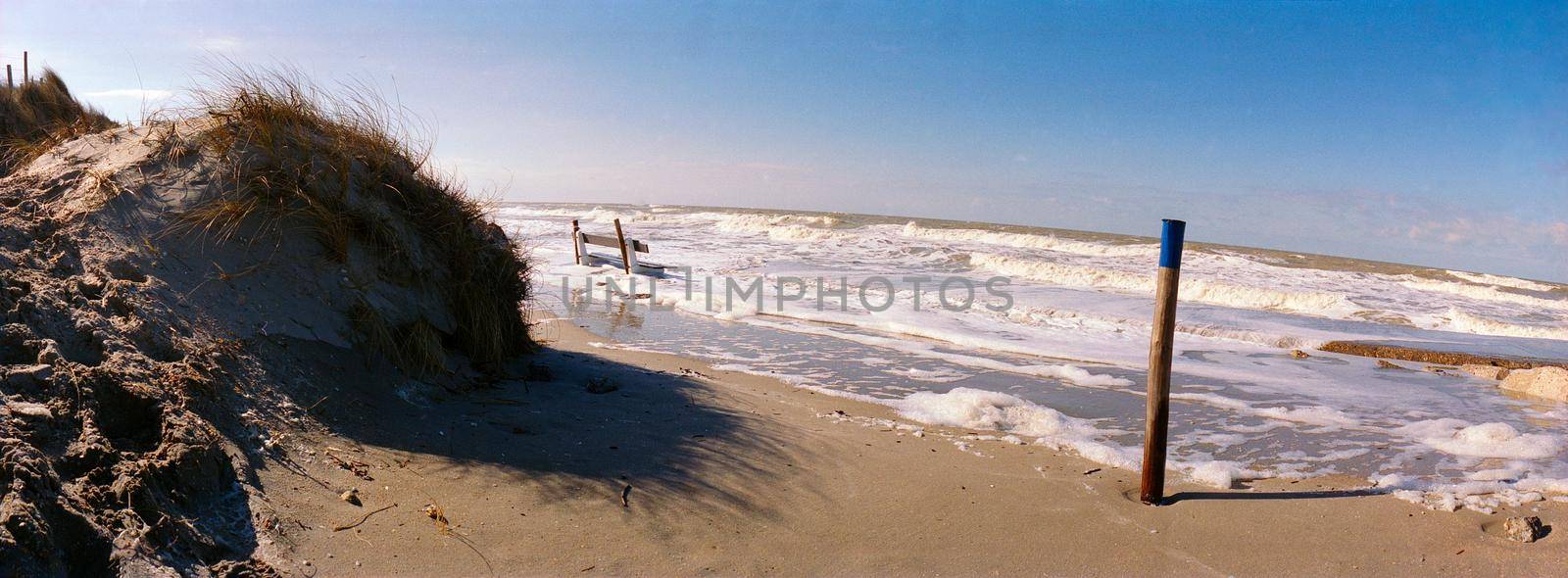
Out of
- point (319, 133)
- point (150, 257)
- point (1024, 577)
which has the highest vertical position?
point (319, 133)

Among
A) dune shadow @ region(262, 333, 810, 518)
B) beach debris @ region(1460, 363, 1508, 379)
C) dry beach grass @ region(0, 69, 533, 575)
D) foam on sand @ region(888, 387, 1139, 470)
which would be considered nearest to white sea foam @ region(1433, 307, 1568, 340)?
beach debris @ region(1460, 363, 1508, 379)

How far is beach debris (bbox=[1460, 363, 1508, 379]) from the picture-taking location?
893 cm

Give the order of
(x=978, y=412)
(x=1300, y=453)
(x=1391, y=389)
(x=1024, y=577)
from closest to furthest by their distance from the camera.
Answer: (x=1024, y=577)
(x=1300, y=453)
(x=978, y=412)
(x=1391, y=389)

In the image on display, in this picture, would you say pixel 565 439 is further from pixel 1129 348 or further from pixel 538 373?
pixel 1129 348

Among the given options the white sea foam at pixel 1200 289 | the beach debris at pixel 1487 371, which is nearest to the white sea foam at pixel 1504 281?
the white sea foam at pixel 1200 289

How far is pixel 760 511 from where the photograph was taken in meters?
4.04

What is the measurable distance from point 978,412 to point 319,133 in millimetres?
5469

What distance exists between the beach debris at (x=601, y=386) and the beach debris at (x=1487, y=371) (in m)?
9.99

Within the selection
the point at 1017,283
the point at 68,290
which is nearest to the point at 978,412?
the point at 68,290

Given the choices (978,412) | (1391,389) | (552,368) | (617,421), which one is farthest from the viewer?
(1391,389)

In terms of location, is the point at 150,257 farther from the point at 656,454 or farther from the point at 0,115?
the point at 0,115

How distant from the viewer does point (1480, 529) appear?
4172 millimetres

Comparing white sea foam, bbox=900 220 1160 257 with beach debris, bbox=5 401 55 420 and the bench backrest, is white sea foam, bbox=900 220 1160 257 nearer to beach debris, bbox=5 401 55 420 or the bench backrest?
the bench backrest

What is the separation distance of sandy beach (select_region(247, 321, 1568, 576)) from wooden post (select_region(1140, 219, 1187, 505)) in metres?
0.19
